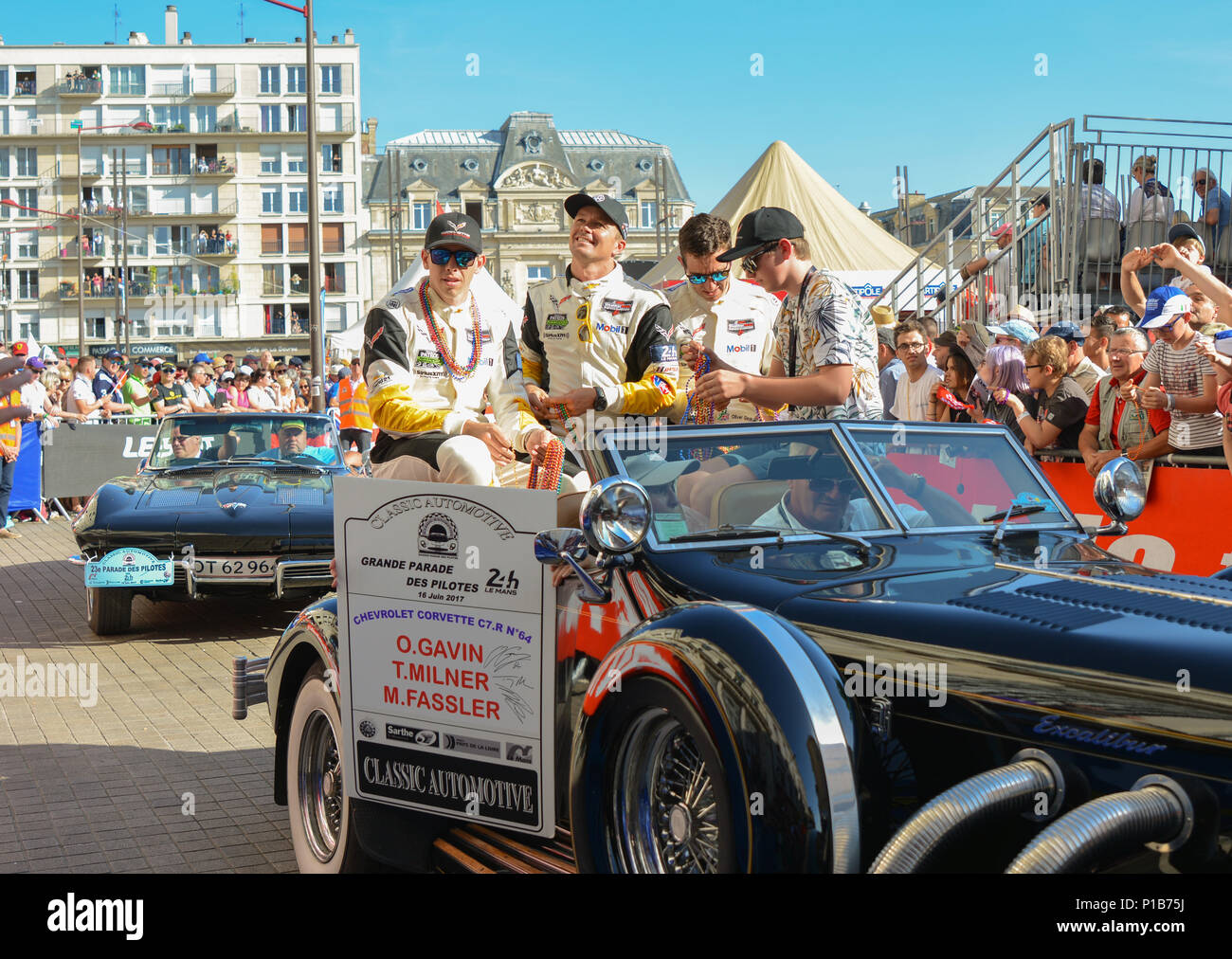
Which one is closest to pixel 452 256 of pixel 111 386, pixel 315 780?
pixel 315 780

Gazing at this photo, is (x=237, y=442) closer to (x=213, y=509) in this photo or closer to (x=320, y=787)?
(x=213, y=509)

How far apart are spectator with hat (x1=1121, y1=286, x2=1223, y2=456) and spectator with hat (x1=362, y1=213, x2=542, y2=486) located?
3788mm

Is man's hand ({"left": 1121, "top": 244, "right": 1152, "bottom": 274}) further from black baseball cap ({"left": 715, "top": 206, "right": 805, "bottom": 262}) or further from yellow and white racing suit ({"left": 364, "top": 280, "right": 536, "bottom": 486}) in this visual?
yellow and white racing suit ({"left": 364, "top": 280, "right": 536, "bottom": 486})

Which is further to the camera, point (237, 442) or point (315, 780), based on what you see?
point (237, 442)

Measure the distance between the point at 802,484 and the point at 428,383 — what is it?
6.03 feet

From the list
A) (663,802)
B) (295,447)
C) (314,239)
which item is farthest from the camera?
(314,239)

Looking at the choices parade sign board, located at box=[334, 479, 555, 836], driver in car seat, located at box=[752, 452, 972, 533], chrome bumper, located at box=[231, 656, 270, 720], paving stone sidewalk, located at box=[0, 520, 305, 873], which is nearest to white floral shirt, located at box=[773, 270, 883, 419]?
driver in car seat, located at box=[752, 452, 972, 533]

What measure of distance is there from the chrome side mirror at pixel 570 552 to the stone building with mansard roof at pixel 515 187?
260 ft

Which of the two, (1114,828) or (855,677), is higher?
(855,677)

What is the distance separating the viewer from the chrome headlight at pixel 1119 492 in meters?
4.07

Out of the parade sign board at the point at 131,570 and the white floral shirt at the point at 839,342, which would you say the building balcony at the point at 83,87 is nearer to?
the parade sign board at the point at 131,570

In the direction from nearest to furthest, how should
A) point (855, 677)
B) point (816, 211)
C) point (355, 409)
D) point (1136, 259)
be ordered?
point (855, 677) < point (1136, 259) < point (355, 409) < point (816, 211)

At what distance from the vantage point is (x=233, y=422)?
424 inches

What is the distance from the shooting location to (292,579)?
8953 millimetres
